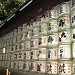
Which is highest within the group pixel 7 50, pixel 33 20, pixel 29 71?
pixel 33 20

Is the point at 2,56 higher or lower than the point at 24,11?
lower

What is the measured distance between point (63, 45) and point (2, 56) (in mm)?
9913

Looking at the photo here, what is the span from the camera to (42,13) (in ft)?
31.6

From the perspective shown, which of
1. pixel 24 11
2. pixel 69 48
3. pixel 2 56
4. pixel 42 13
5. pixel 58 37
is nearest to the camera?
pixel 69 48

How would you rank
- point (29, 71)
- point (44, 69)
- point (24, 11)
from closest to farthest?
point (44, 69), point (29, 71), point (24, 11)

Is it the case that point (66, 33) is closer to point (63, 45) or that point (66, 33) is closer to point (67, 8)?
point (63, 45)

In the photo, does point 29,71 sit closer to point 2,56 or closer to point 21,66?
point 21,66

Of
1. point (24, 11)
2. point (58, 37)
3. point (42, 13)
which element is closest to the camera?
point (58, 37)

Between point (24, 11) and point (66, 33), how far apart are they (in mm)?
4931

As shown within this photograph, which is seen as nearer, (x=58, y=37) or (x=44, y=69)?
(x=58, y=37)

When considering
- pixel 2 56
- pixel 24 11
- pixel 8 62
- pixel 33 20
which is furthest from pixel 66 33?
pixel 2 56

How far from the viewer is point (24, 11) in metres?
11.9

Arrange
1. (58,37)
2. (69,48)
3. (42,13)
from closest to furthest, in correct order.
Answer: (69,48)
(58,37)
(42,13)

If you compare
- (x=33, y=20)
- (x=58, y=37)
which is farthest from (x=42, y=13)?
(x=58, y=37)
